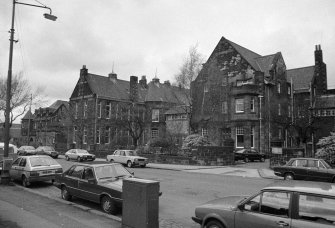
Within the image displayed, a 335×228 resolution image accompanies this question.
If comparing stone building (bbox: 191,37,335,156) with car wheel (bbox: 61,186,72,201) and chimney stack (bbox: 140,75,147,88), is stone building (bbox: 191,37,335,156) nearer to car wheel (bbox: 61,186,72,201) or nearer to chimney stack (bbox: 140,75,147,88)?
chimney stack (bbox: 140,75,147,88)

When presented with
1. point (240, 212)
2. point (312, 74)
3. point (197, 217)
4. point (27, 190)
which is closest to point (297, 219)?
point (240, 212)

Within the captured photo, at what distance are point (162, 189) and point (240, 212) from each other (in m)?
9.21

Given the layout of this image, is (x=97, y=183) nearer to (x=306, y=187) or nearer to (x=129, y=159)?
(x=306, y=187)

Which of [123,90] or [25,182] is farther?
[123,90]

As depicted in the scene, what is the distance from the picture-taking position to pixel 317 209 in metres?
5.32

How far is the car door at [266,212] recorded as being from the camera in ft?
18.4

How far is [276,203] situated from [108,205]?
19.2 ft

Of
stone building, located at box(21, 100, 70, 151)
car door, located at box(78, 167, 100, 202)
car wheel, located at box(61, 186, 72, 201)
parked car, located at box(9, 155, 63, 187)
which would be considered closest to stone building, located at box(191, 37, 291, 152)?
parked car, located at box(9, 155, 63, 187)

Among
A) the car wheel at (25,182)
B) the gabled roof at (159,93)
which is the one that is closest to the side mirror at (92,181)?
the car wheel at (25,182)

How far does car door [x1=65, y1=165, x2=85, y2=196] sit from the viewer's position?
1170 cm

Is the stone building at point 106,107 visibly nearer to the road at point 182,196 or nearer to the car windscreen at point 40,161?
the car windscreen at point 40,161

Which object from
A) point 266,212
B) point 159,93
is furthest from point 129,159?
point 159,93

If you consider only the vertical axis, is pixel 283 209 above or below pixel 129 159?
above

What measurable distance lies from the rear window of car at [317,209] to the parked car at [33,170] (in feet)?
43.9
